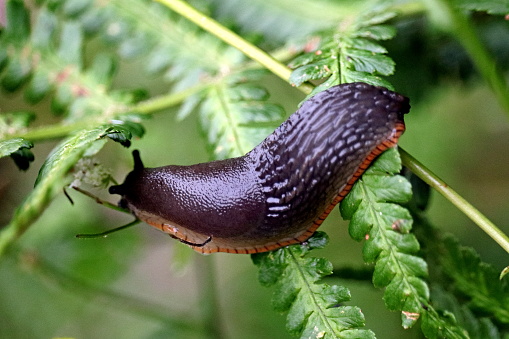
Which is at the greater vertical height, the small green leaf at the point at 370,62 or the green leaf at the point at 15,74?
the small green leaf at the point at 370,62

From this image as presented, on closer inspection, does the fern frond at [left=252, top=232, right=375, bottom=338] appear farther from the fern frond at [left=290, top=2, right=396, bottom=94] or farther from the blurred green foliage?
the fern frond at [left=290, top=2, right=396, bottom=94]

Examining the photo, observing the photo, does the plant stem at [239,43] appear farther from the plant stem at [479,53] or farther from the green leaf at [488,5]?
the green leaf at [488,5]

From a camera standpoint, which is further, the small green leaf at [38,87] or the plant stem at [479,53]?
the small green leaf at [38,87]

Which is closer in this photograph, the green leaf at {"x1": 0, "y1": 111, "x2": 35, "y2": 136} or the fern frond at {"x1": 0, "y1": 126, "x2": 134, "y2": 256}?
the fern frond at {"x1": 0, "y1": 126, "x2": 134, "y2": 256}

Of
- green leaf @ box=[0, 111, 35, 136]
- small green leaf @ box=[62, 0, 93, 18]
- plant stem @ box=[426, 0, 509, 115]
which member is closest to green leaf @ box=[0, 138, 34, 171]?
green leaf @ box=[0, 111, 35, 136]

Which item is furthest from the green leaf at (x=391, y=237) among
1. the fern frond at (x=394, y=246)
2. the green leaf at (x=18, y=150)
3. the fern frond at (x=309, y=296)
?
the green leaf at (x=18, y=150)

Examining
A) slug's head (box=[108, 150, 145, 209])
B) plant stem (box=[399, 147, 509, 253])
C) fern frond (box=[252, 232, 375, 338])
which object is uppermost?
plant stem (box=[399, 147, 509, 253])

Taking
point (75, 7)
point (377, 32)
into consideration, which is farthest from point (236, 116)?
point (75, 7)

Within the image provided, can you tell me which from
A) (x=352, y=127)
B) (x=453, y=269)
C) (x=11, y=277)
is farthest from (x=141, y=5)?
(x=11, y=277)
